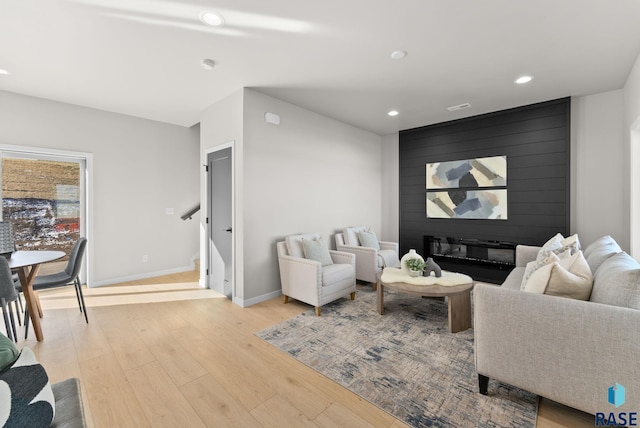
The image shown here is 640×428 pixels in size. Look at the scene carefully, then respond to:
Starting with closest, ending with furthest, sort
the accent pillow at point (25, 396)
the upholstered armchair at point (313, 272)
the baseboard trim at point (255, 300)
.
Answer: the accent pillow at point (25, 396) < the upholstered armchair at point (313, 272) < the baseboard trim at point (255, 300)

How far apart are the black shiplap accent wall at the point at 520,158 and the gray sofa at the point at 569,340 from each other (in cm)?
255

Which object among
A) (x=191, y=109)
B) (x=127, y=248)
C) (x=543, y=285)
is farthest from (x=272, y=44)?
(x=127, y=248)

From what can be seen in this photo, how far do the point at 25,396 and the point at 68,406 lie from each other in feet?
0.64

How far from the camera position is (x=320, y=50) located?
262cm

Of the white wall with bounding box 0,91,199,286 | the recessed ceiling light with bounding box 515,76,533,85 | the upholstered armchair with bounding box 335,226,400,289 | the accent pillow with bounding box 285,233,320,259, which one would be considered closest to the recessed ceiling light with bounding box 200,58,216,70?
the accent pillow with bounding box 285,233,320,259

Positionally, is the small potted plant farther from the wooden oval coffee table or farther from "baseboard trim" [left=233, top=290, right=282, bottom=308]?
"baseboard trim" [left=233, top=290, right=282, bottom=308]

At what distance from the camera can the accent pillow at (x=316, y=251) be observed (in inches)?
142

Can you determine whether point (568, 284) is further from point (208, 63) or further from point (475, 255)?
point (208, 63)

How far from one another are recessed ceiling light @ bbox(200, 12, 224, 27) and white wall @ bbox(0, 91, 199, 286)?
3.18m

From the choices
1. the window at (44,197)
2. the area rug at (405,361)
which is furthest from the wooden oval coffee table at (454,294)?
the window at (44,197)

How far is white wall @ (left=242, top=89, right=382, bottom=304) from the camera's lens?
11.5 feet

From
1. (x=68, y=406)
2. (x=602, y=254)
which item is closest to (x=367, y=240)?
(x=602, y=254)

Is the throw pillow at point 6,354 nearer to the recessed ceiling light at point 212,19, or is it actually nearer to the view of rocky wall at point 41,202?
the recessed ceiling light at point 212,19

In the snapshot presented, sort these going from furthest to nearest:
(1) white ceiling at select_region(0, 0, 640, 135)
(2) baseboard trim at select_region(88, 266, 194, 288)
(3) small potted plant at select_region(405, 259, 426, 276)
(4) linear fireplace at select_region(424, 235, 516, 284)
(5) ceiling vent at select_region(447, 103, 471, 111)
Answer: (4) linear fireplace at select_region(424, 235, 516, 284) → (2) baseboard trim at select_region(88, 266, 194, 288) → (5) ceiling vent at select_region(447, 103, 471, 111) → (3) small potted plant at select_region(405, 259, 426, 276) → (1) white ceiling at select_region(0, 0, 640, 135)
